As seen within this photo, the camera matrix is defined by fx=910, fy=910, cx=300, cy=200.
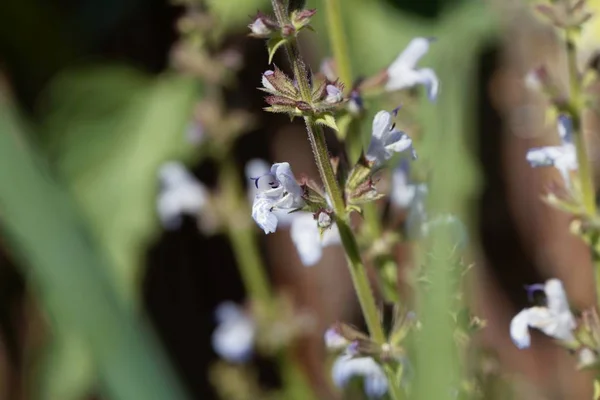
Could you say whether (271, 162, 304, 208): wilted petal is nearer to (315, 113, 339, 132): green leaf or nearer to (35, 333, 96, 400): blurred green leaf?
(315, 113, 339, 132): green leaf

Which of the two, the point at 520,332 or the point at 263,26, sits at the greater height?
the point at 263,26

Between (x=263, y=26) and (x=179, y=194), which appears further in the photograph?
(x=179, y=194)

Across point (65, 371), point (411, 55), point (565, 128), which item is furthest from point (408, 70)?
point (65, 371)

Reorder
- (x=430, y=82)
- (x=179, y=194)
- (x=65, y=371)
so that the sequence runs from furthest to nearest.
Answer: (x=65, y=371)
(x=179, y=194)
(x=430, y=82)

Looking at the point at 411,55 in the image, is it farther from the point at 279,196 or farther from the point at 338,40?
the point at 279,196

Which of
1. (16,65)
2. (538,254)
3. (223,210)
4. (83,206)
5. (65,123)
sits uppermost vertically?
(16,65)

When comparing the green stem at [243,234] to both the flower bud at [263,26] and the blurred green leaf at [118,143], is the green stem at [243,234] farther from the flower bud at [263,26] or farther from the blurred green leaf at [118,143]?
the flower bud at [263,26]

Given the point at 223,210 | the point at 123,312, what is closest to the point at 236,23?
the point at 223,210

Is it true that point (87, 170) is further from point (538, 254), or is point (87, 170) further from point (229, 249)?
point (538, 254)
